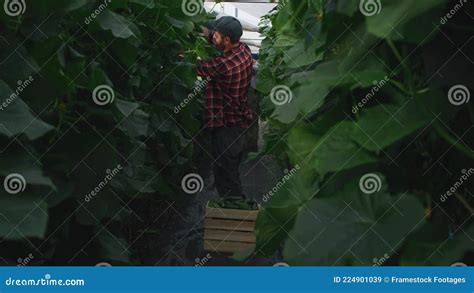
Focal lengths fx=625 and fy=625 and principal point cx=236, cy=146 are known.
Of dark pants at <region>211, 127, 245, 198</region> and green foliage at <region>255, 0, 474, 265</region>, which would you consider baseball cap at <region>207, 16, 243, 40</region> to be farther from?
green foliage at <region>255, 0, 474, 265</region>

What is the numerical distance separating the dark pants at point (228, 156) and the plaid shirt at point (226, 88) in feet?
0.25

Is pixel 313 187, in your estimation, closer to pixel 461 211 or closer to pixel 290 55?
pixel 461 211

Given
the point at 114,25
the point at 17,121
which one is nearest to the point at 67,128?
the point at 114,25

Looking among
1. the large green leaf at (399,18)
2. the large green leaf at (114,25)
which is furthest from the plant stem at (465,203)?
the large green leaf at (114,25)

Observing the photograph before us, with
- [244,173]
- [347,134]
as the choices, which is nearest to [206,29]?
[244,173]

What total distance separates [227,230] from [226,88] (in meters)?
1.30

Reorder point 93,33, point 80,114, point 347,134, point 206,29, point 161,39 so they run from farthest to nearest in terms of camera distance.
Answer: point 206,29 → point 161,39 → point 93,33 → point 80,114 → point 347,134

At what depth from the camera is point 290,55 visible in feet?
7.79

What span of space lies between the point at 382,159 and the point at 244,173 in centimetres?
→ 523

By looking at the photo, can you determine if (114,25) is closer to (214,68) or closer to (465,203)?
(465,203)

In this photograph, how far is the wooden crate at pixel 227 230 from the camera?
13.7 ft

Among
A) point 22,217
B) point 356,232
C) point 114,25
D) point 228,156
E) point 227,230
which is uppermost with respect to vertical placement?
point 356,232

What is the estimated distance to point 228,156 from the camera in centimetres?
496

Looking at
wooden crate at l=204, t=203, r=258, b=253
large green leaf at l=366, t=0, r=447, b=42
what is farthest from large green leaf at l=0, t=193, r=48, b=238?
wooden crate at l=204, t=203, r=258, b=253
